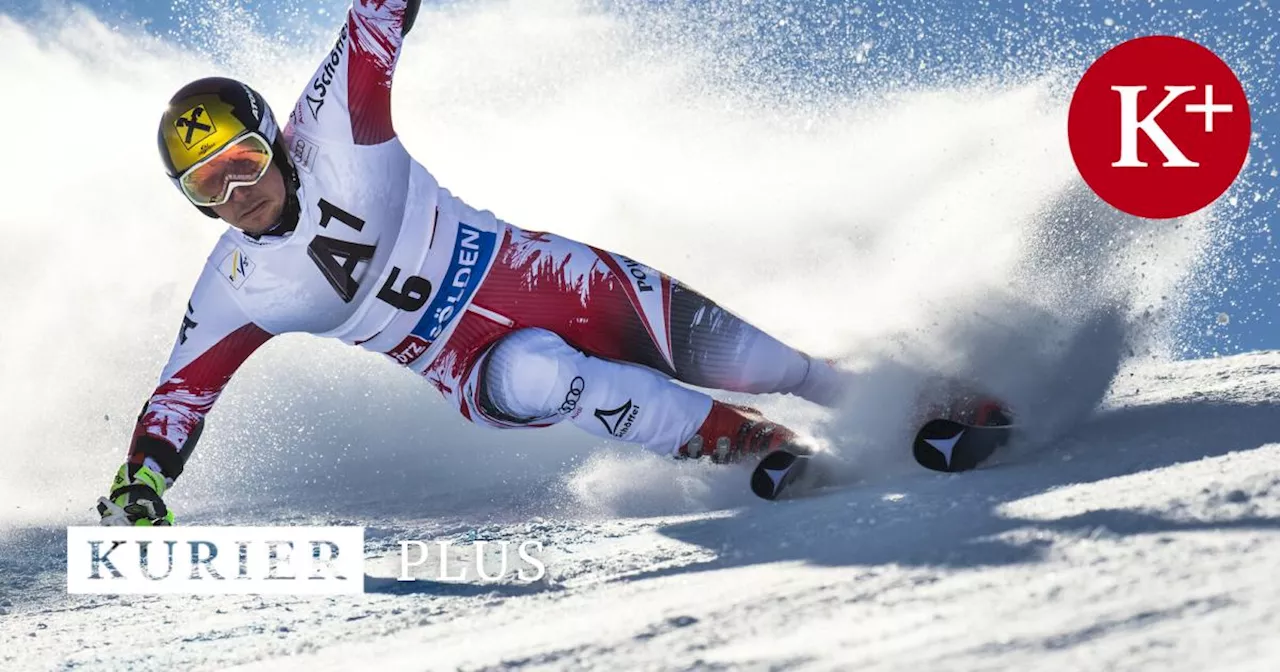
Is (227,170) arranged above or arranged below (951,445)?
above

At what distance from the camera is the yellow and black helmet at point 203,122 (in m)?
4.09

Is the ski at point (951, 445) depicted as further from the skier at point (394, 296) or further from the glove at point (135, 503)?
the glove at point (135, 503)

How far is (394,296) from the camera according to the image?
14.9ft

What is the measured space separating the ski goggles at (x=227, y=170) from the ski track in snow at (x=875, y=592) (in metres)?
1.45

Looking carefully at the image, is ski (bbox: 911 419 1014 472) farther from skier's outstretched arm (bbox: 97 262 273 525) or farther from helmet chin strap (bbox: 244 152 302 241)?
skier's outstretched arm (bbox: 97 262 273 525)

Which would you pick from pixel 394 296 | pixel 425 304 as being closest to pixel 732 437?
pixel 425 304

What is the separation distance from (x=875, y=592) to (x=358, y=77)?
2.96m

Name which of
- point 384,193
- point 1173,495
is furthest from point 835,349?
point 1173,495

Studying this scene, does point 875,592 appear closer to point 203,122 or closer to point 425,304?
point 425,304

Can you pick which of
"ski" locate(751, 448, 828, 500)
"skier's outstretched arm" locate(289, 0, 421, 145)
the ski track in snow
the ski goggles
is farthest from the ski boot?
the ski goggles

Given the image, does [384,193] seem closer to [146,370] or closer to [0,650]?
[0,650]

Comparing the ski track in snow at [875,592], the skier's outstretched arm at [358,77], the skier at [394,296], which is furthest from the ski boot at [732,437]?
the skier's outstretched arm at [358,77]

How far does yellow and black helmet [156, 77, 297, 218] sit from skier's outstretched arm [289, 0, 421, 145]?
28cm

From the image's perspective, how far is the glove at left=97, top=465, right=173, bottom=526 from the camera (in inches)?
163
